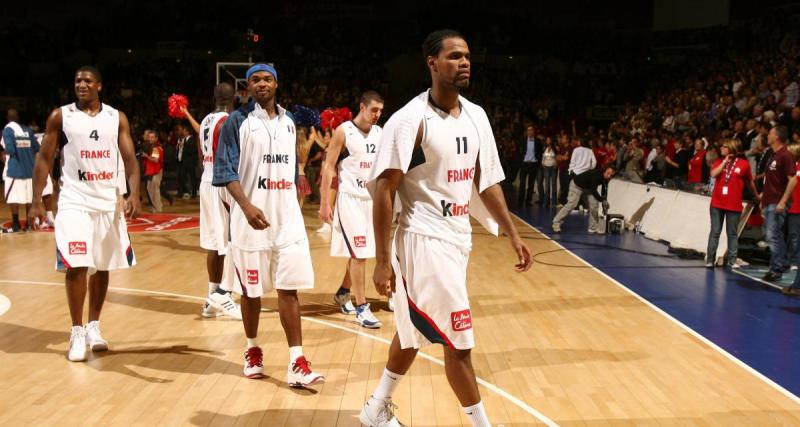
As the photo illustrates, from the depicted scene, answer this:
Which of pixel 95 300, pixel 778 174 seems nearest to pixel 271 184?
pixel 95 300

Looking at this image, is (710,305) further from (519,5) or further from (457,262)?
(519,5)

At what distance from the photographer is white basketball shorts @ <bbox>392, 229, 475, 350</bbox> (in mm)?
3496

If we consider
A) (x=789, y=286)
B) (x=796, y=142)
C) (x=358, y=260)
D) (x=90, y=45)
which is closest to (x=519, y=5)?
(x=90, y=45)

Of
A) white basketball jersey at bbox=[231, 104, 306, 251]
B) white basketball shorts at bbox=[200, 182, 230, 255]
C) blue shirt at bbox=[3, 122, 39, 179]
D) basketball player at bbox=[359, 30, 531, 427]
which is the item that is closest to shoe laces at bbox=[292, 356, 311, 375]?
white basketball jersey at bbox=[231, 104, 306, 251]

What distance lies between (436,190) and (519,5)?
94.8 feet

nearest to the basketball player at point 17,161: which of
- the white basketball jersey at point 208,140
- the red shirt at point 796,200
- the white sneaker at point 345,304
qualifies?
the white basketball jersey at point 208,140

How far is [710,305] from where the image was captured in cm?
768

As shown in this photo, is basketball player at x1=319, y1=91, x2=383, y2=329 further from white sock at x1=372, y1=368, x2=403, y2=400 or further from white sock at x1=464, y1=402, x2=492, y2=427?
white sock at x1=464, y1=402, x2=492, y2=427

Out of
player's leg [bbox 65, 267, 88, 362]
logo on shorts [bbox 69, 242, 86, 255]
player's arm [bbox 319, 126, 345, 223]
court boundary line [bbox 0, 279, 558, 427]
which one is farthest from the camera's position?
player's arm [bbox 319, 126, 345, 223]

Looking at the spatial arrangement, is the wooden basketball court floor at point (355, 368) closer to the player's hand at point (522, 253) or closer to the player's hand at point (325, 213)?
the player's hand at point (325, 213)

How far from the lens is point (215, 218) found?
695 centimetres

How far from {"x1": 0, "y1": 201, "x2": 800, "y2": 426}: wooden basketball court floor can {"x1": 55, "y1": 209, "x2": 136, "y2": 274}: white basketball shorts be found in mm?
695

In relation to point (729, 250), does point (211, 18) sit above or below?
above

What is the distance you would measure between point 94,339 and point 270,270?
5.53ft
